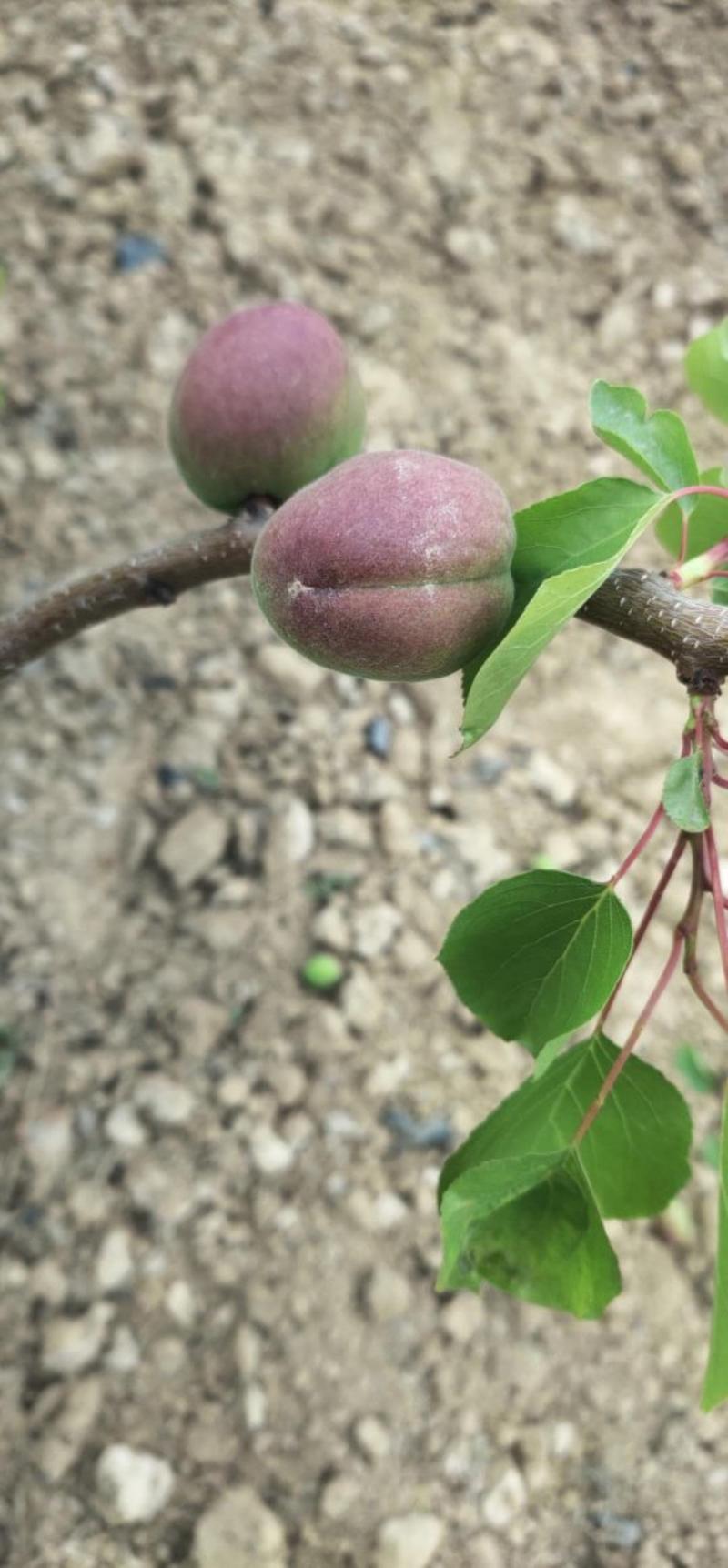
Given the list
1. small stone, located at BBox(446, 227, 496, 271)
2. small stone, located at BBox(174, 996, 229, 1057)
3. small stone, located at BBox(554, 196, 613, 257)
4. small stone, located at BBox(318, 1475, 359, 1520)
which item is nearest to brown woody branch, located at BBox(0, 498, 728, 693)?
small stone, located at BBox(174, 996, 229, 1057)

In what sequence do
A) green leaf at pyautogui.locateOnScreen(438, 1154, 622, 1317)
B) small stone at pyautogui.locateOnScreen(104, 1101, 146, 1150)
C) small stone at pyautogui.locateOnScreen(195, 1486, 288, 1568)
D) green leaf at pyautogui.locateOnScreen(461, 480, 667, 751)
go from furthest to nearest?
1. small stone at pyautogui.locateOnScreen(104, 1101, 146, 1150)
2. small stone at pyautogui.locateOnScreen(195, 1486, 288, 1568)
3. green leaf at pyautogui.locateOnScreen(438, 1154, 622, 1317)
4. green leaf at pyautogui.locateOnScreen(461, 480, 667, 751)

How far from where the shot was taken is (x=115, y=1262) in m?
1.36

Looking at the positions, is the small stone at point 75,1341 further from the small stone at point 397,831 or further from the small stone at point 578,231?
the small stone at point 578,231

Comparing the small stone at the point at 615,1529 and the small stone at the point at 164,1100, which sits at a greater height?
the small stone at the point at 164,1100

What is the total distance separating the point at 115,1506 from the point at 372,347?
1.55 m

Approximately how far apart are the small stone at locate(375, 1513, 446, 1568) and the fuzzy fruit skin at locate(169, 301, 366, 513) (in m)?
0.98

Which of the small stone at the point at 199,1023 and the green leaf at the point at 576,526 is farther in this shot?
the small stone at the point at 199,1023

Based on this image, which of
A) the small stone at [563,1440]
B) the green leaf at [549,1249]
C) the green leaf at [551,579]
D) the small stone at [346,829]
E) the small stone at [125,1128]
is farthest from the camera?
the small stone at [346,829]

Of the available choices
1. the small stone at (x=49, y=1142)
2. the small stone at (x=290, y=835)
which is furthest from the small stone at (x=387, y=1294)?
the small stone at (x=290, y=835)

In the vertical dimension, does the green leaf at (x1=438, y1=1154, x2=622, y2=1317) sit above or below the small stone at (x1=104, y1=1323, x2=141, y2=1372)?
above

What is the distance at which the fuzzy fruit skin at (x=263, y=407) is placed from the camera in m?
0.91

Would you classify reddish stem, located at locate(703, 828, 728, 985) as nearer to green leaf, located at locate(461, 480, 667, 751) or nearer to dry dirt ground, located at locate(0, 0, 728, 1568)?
green leaf, located at locate(461, 480, 667, 751)

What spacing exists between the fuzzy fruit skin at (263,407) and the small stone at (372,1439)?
3.02 feet

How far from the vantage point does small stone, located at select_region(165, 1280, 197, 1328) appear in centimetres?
134
